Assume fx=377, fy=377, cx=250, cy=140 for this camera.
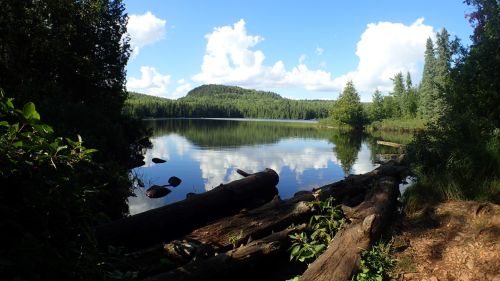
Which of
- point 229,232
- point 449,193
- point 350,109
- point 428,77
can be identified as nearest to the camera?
point 229,232

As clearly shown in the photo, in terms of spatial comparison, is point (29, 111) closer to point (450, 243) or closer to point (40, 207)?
point (40, 207)

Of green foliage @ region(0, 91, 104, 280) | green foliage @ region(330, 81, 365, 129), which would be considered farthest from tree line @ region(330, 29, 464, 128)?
green foliage @ region(0, 91, 104, 280)

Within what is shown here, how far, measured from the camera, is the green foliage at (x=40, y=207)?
81.1 inches

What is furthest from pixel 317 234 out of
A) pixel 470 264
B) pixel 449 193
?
pixel 449 193

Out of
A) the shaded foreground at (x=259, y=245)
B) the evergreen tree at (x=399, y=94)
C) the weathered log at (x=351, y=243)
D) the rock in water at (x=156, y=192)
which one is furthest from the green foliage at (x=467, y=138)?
the evergreen tree at (x=399, y=94)

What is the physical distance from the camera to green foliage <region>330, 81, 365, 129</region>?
3369 inches

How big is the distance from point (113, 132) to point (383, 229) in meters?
16.9

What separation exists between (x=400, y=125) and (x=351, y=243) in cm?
7154

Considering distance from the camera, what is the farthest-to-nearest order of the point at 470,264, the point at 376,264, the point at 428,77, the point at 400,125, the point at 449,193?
1. the point at 400,125
2. the point at 428,77
3. the point at 449,193
4. the point at 376,264
5. the point at 470,264

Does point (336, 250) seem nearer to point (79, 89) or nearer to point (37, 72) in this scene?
point (37, 72)

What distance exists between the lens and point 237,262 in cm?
727

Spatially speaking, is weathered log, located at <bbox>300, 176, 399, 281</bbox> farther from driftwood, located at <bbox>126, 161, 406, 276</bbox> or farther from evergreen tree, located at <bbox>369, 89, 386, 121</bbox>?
evergreen tree, located at <bbox>369, 89, 386, 121</bbox>

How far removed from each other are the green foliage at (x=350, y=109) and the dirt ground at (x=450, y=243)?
79.5 metres

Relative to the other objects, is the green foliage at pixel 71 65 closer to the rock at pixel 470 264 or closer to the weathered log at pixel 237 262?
the weathered log at pixel 237 262
